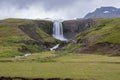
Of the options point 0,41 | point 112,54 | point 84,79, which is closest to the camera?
point 84,79

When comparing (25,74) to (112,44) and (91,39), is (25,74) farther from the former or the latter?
(91,39)

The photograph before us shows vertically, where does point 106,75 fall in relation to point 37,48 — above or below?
above

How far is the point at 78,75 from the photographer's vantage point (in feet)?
211

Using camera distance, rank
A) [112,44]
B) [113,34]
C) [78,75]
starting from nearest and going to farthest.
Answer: [78,75] < [112,44] < [113,34]

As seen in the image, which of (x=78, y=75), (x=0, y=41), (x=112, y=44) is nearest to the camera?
(x=78, y=75)

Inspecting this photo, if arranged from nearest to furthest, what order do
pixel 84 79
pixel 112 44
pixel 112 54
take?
1. pixel 84 79
2. pixel 112 54
3. pixel 112 44

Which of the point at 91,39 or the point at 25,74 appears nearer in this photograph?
the point at 25,74

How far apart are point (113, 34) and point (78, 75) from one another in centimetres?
9764

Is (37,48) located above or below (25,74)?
below

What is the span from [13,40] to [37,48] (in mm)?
13367

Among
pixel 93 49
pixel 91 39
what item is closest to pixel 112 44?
pixel 93 49

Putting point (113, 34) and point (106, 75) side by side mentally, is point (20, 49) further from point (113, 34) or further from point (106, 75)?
point (106, 75)

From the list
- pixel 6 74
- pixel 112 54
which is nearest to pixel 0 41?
pixel 112 54

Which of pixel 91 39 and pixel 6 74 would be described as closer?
pixel 6 74
